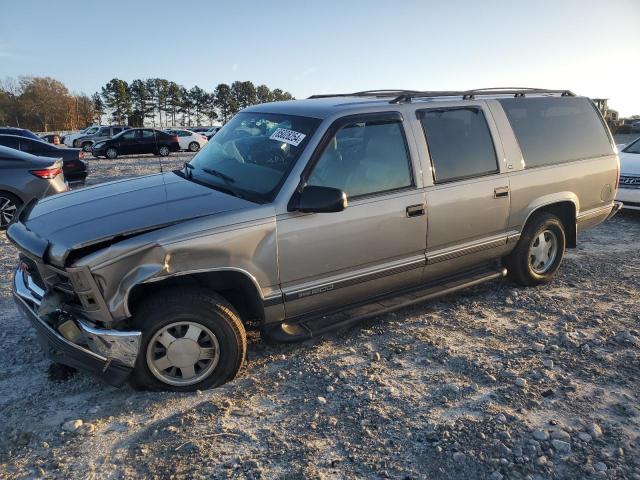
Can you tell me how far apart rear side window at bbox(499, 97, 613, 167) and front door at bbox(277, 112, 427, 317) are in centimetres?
154

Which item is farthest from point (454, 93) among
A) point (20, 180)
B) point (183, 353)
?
point (20, 180)

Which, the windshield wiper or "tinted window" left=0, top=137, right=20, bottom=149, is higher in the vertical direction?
"tinted window" left=0, top=137, right=20, bottom=149

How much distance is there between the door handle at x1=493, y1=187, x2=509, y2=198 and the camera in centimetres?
447

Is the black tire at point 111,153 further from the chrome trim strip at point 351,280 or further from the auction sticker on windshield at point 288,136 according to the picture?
the chrome trim strip at point 351,280

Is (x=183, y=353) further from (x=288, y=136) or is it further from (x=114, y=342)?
(x=288, y=136)

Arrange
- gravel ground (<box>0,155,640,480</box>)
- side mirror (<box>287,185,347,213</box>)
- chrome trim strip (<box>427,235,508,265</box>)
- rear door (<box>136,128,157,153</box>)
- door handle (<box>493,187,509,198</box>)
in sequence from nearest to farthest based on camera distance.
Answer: gravel ground (<box>0,155,640,480</box>) < side mirror (<box>287,185,347,213</box>) < chrome trim strip (<box>427,235,508,265</box>) < door handle (<box>493,187,509,198</box>) < rear door (<box>136,128,157,153</box>)

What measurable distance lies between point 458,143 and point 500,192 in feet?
2.10

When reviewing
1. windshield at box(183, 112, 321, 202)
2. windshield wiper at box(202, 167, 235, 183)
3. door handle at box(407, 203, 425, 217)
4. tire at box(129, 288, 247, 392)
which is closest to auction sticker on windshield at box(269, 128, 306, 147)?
windshield at box(183, 112, 321, 202)

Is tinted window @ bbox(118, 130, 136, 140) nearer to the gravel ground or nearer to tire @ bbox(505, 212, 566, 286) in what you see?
the gravel ground

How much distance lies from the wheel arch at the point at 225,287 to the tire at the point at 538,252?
289 cm

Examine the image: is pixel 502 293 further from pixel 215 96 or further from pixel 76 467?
pixel 215 96

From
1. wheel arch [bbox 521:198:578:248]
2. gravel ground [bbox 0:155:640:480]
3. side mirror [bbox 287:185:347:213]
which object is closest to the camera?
gravel ground [bbox 0:155:640:480]

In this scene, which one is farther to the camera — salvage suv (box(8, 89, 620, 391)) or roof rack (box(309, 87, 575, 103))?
roof rack (box(309, 87, 575, 103))

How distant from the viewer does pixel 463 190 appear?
4.24 metres
